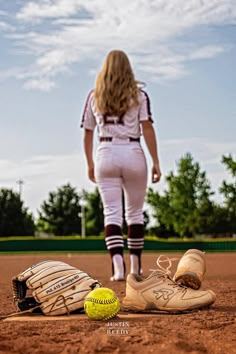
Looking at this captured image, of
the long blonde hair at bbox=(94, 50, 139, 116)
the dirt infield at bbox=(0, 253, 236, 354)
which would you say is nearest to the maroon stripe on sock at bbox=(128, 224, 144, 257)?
the long blonde hair at bbox=(94, 50, 139, 116)

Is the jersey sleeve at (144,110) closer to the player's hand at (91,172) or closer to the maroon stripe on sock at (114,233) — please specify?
the player's hand at (91,172)

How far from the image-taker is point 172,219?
52.7 meters

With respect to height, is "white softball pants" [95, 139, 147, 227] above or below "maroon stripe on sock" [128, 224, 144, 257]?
above

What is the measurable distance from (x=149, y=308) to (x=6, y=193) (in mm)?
63282

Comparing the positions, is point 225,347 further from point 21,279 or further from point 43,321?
point 21,279

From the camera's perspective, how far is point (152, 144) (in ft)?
20.7

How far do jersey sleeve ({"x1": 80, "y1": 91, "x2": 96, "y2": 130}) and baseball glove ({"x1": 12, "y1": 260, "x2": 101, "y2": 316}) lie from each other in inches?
89.4

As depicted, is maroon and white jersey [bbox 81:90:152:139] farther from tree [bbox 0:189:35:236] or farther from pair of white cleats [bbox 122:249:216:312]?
tree [bbox 0:189:35:236]

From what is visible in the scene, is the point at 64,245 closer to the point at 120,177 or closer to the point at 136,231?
the point at 136,231

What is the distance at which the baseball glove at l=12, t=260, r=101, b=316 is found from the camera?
4074 mm

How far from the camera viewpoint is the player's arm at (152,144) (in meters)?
6.28

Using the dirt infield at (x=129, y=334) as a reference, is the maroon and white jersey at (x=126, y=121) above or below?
above

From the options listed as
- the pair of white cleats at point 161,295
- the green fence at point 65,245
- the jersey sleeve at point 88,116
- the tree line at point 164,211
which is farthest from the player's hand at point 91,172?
the tree line at point 164,211

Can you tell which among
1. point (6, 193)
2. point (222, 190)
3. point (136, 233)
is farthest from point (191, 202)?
point (136, 233)
